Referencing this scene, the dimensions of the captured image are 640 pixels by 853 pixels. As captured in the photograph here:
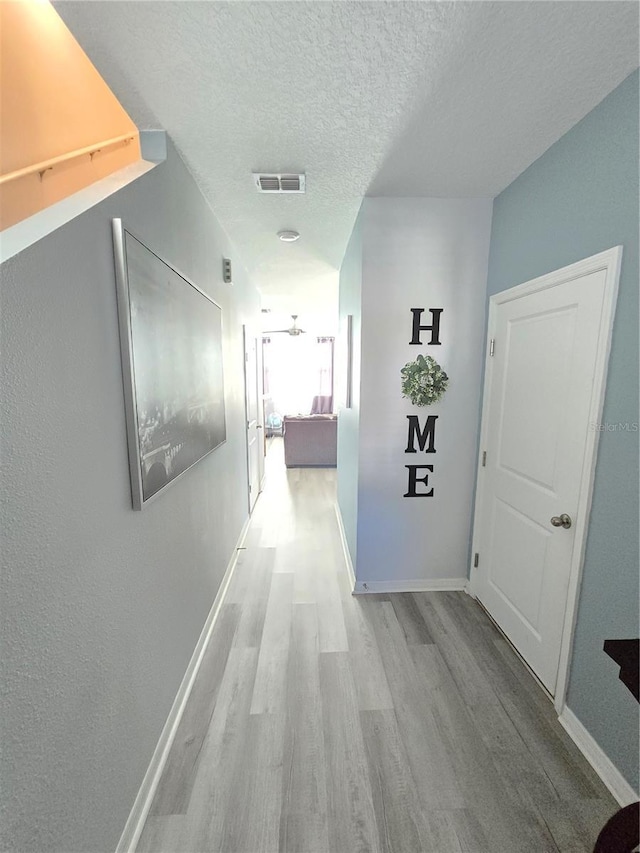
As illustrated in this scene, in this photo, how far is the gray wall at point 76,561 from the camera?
707mm

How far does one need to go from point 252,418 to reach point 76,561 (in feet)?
10.0

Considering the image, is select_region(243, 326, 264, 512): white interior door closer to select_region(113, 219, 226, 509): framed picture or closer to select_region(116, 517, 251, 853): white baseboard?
select_region(113, 219, 226, 509): framed picture

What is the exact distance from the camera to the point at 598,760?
51.8 inches

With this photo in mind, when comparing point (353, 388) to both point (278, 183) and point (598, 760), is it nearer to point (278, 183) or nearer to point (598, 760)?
point (278, 183)

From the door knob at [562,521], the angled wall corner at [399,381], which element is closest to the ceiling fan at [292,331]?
the angled wall corner at [399,381]

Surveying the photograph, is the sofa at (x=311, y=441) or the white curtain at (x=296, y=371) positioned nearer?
the sofa at (x=311, y=441)

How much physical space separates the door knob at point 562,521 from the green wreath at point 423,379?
95 centimetres

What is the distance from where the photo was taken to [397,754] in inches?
54.0

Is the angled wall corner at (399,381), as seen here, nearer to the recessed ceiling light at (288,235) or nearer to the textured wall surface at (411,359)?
the textured wall surface at (411,359)

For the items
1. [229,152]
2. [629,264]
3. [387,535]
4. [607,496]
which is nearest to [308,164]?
[229,152]

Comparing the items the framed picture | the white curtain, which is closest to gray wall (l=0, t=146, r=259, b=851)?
the framed picture

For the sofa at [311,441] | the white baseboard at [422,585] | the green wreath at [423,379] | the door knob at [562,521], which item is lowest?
the white baseboard at [422,585]

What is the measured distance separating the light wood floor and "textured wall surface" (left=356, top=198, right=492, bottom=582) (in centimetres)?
42

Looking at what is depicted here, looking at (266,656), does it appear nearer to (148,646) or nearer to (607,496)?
(148,646)
